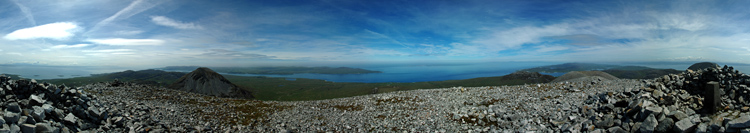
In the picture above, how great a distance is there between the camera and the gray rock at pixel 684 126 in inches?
363

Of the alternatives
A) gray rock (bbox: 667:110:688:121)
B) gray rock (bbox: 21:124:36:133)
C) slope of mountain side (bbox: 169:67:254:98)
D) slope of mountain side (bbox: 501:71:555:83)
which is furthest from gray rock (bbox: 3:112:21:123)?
slope of mountain side (bbox: 501:71:555:83)

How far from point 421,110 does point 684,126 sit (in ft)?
45.7

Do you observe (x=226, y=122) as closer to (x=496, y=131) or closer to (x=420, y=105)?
(x=420, y=105)

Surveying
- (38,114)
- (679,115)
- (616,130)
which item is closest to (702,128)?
(679,115)

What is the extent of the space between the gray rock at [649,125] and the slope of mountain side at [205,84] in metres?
123

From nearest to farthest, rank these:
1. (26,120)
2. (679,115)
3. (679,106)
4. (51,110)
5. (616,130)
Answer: (26,120) → (679,115) → (51,110) → (616,130) → (679,106)

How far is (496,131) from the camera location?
14.8 meters

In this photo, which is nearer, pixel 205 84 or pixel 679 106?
pixel 679 106

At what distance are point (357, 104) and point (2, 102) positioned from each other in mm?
20368

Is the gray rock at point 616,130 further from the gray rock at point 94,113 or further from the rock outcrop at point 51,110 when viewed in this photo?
the gray rock at point 94,113

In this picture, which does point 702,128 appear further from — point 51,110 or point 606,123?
point 51,110

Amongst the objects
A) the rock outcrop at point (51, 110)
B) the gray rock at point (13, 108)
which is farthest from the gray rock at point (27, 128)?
the gray rock at point (13, 108)

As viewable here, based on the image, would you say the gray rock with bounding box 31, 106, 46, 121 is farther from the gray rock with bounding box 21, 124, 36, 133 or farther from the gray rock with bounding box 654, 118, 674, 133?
the gray rock with bounding box 654, 118, 674, 133

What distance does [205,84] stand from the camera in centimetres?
10738
